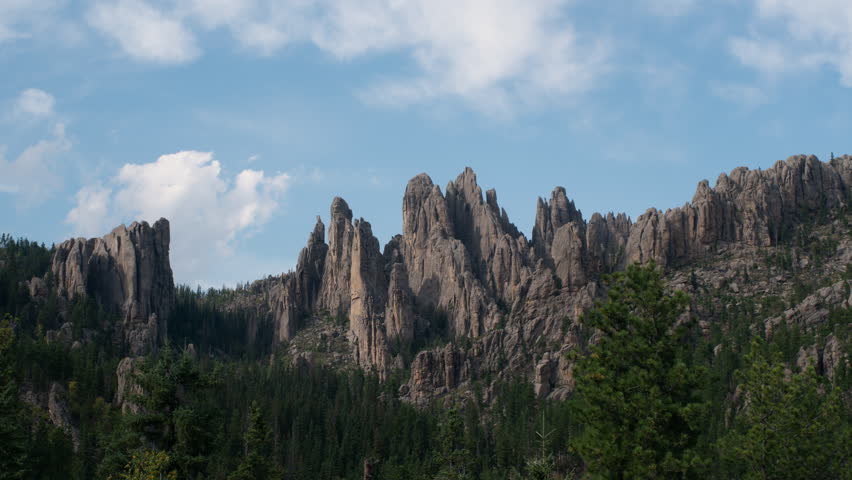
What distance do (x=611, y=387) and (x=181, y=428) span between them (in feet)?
73.7

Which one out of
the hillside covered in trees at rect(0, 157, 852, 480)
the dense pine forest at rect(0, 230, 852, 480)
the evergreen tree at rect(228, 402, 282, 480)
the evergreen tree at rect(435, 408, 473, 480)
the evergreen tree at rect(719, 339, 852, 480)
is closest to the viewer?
the dense pine forest at rect(0, 230, 852, 480)

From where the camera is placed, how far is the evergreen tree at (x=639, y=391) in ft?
127

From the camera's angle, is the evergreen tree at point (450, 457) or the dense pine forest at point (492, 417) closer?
the dense pine forest at point (492, 417)

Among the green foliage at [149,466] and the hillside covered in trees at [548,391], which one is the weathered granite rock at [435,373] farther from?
the green foliage at [149,466]

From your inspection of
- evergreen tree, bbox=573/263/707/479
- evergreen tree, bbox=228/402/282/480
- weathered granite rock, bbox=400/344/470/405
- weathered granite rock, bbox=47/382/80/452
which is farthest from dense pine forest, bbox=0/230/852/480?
weathered granite rock, bbox=400/344/470/405

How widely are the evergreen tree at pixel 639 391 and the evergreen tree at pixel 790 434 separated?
1332 centimetres

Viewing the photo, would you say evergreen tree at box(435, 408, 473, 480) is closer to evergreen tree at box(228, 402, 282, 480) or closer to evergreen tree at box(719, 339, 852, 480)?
evergreen tree at box(228, 402, 282, 480)

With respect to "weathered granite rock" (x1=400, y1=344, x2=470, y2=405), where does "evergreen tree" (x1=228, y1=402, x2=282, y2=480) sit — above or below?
below

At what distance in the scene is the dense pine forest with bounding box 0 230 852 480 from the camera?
132ft

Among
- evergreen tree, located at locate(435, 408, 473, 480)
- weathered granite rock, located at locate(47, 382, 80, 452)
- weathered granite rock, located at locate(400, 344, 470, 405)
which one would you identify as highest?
weathered granite rock, located at locate(400, 344, 470, 405)

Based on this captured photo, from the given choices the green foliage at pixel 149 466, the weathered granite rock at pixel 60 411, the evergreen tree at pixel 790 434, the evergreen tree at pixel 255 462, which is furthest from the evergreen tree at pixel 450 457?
the weathered granite rock at pixel 60 411

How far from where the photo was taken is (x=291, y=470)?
121 metres

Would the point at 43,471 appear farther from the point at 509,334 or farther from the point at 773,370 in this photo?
the point at 509,334

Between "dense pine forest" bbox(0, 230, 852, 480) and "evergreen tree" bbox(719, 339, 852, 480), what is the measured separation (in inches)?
3.9
